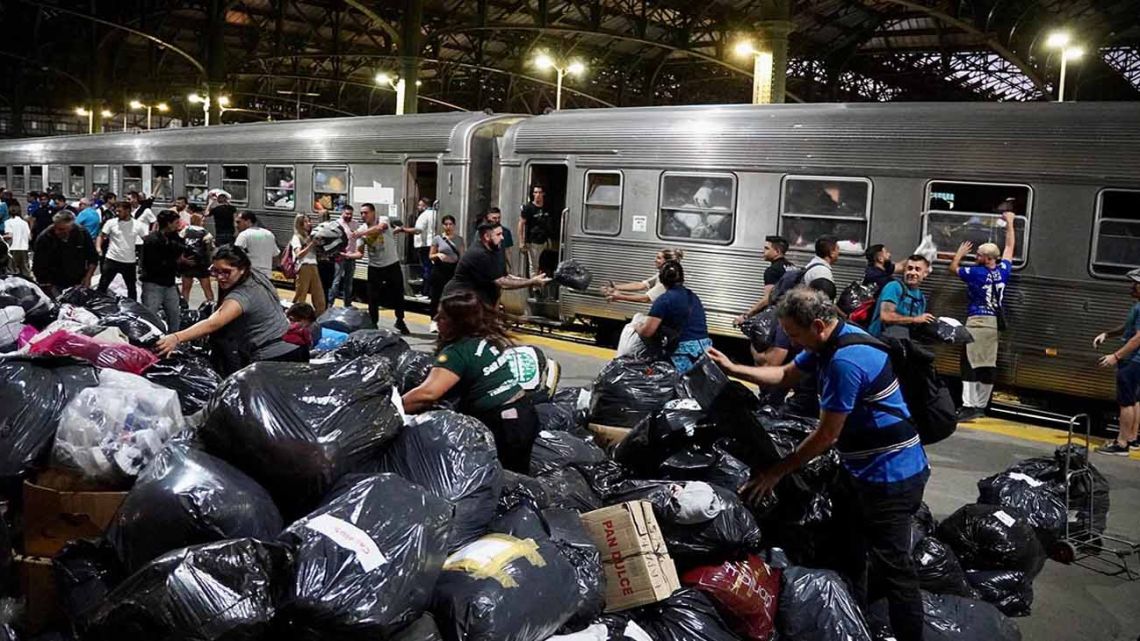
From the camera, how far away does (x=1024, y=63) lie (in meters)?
25.2

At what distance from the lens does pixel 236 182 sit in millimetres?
17312

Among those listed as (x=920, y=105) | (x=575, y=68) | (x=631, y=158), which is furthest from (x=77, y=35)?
(x=920, y=105)

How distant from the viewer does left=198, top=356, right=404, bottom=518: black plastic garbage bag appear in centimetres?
347

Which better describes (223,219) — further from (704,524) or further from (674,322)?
(704,524)

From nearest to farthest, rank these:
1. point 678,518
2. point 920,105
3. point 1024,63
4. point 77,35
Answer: point 678,518 → point 920,105 → point 1024,63 → point 77,35

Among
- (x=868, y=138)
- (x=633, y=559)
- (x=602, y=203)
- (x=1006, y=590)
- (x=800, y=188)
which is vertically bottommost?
(x=1006, y=590)

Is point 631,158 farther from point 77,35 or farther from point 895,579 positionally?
point 77,35

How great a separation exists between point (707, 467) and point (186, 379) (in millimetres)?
2716

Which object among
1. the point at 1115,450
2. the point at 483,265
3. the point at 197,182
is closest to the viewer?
the point at 1115,450

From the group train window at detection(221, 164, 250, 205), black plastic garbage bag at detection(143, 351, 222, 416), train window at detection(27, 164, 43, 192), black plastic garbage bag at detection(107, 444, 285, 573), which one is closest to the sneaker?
black plastic garbage bag at detection(143, 351, 222, 416)

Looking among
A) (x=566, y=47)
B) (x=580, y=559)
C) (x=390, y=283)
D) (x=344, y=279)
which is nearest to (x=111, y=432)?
(x=580, y=559)

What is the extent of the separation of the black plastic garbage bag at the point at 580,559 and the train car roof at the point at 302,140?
9.60m

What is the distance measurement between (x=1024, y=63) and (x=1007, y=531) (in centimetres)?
2356

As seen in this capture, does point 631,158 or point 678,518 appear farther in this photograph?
point 631,158
